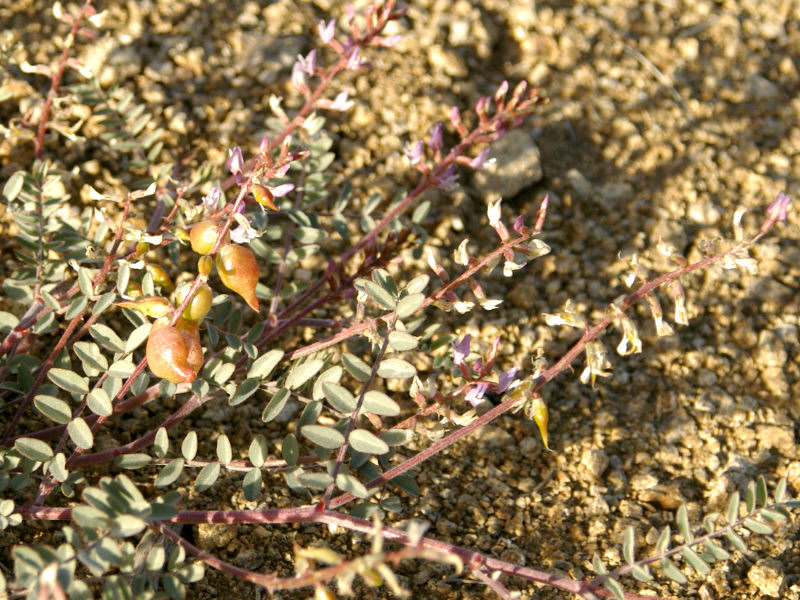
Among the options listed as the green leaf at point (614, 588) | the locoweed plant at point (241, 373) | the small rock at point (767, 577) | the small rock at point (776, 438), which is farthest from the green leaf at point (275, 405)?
the small rock at point (776, 438)

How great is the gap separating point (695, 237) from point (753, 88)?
2.99 ft

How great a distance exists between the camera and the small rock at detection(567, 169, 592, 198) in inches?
127

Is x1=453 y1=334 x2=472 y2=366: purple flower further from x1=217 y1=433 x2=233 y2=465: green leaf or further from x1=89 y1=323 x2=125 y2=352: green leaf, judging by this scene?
x1=89 y1=323 x2=125 y2=352: green leaf

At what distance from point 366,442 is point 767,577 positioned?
3.93 ft

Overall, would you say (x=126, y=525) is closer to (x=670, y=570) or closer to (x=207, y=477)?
(x=207, y=477)

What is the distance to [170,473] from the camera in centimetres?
196

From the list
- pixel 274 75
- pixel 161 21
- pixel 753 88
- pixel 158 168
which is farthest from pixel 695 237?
pixel 161 21

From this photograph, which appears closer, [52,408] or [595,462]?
[52,408]

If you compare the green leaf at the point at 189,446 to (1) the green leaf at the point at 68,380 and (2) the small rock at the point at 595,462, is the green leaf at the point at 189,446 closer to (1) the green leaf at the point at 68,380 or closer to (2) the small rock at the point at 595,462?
(1) the green leaf at the point at 68,380

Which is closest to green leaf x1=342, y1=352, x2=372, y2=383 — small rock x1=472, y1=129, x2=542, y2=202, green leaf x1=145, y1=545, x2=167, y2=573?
green leaf x1=145, y1=545, x2=167, y2=573

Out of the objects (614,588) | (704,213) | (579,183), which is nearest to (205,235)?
(614,588)

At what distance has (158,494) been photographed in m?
2.25

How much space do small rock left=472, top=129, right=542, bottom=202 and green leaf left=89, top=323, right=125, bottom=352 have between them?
150 centimetres

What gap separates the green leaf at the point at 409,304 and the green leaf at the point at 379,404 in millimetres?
185
